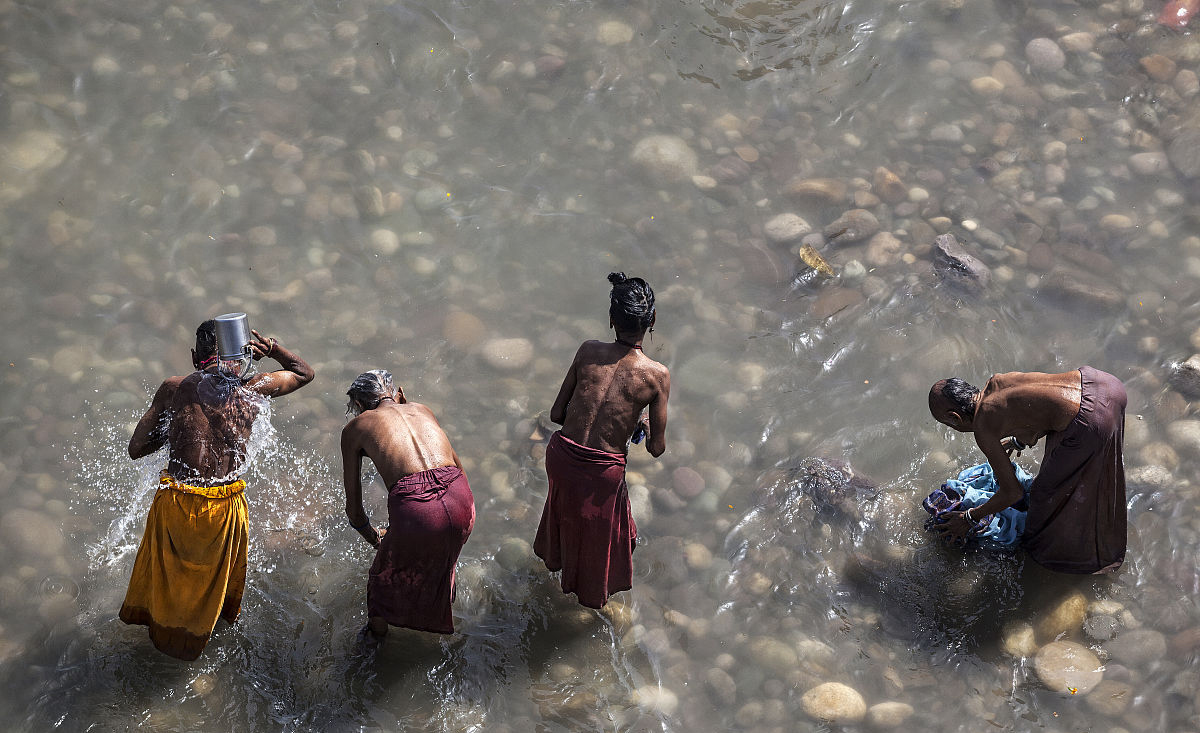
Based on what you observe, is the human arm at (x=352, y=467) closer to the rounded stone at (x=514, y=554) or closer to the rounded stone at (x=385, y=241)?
the rounded stone at (x=514, y=554)

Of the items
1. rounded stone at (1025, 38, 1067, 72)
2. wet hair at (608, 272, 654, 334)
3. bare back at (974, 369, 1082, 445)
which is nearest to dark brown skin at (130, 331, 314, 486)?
wet hair at (608, 272, 654, 334)

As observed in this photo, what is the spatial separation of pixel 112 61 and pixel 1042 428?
668 centimetres

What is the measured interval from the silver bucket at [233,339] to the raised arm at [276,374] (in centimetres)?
14

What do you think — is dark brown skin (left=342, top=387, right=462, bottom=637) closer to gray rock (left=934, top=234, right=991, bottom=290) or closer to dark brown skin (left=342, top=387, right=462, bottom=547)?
dark brown skin (left=342, top=387, right=462, bottom=547)

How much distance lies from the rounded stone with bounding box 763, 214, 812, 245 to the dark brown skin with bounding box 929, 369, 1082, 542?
232 centimetres

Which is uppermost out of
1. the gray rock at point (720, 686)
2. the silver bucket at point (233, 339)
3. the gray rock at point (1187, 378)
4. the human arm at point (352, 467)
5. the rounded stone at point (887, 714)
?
the silver bucket at point (233, 339)

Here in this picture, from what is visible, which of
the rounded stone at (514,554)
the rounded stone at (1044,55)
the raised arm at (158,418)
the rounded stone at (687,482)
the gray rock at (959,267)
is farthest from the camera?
the rounded stone at (1044,55)

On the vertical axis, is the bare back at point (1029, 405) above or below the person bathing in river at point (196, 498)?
below

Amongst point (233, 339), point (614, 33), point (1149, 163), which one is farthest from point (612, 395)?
point (1149, 163)

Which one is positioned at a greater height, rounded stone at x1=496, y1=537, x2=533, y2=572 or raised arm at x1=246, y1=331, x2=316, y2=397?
raised arm at x1=246, y1=331, x2=316, y2=397

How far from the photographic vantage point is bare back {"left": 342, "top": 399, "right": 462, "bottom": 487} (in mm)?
4047

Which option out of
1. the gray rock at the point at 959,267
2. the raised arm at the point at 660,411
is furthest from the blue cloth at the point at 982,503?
the gray rock at the point at 959,267

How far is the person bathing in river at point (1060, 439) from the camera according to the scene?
428 centimetres

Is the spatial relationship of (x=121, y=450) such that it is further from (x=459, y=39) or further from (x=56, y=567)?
(x=459, y=39)
